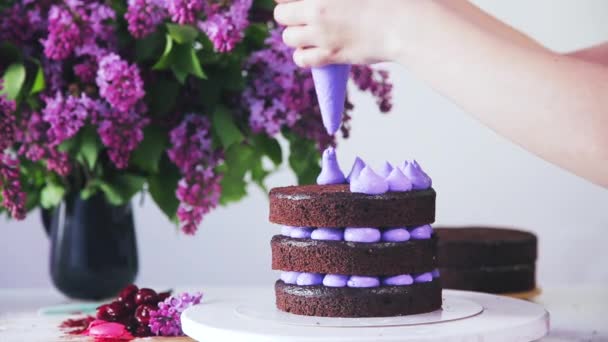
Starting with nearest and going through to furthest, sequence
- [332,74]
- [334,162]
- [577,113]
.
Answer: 1. [577,113]
2. [332,74]
3. [334,162]

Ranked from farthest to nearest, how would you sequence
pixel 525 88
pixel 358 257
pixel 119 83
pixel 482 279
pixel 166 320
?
pixel 482 279
pixel 119 83
pixel 166 320
pixel 358 257
pixel 525 88

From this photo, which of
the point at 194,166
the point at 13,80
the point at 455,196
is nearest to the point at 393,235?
the point at 194,166

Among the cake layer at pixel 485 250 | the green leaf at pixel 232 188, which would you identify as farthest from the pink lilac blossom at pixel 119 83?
the cake layer at pixel 485 250

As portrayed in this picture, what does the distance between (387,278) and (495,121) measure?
0.30 m

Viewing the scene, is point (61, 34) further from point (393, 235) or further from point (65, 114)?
point (393, 235)

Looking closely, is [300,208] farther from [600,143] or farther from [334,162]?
[600,143]

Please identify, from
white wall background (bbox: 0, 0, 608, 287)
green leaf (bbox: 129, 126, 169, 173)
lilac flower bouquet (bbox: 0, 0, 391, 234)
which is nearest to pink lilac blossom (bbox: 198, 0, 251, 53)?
lilac flower bouquet (bbox: 0, 0, 391, 234)

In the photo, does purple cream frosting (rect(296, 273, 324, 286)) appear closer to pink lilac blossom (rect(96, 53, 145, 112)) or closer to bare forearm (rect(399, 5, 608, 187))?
bare forearm (rect(399, 5, 608, 187))

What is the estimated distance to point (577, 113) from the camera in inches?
51.1

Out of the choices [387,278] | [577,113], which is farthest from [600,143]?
[387,278]

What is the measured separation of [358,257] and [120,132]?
56cm

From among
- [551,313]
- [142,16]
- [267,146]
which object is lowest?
[551,313]

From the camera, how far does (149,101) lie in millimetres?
1893

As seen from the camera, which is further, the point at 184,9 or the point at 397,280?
the point at 184,9
